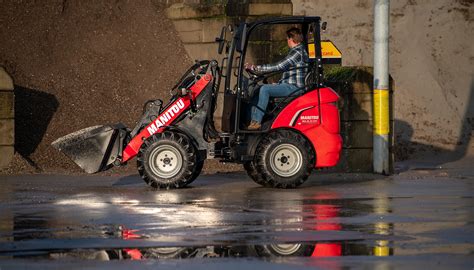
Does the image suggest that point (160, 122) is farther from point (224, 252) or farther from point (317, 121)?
point (224, 252)

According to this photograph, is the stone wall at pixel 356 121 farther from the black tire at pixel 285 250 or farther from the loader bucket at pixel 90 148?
the black tire at pixel 285 250

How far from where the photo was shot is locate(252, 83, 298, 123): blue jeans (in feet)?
64.8

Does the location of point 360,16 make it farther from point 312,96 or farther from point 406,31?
point 312,96

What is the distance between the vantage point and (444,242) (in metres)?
12.6

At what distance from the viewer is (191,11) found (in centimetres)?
2773

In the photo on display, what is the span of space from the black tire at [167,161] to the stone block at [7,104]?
3.87 meters

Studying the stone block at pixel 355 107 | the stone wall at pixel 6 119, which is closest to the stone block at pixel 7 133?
the stone wall at pixel 6 119

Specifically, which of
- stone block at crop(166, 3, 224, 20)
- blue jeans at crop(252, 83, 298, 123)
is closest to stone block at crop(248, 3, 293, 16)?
stone block at crop(166, 3, 224, 20)

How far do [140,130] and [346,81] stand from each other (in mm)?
4015

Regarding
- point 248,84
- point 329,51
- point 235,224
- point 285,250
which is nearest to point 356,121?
point 248,84

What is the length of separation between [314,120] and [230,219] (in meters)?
5.05

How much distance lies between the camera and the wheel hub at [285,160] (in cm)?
1945

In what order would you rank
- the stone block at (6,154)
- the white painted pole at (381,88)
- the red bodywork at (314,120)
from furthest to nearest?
the stone block at (6,154) → the white painted pole at (381,88) → the red bodywork at (314,120)

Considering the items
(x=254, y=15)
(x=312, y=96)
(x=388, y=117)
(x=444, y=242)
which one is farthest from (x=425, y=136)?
(x=444, y=242)
